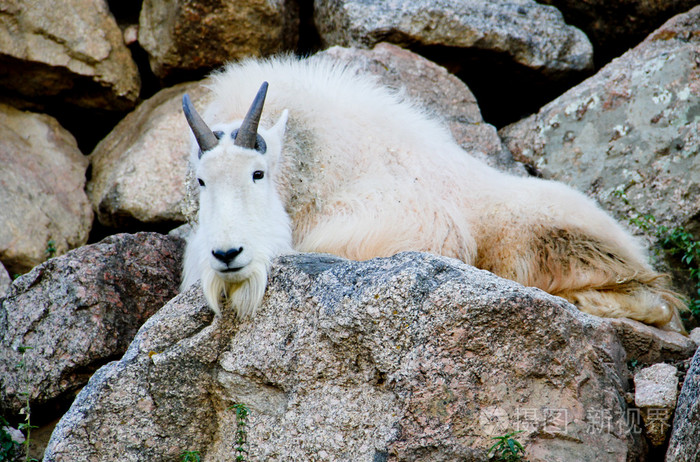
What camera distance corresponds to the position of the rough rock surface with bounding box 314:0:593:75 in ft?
18.3

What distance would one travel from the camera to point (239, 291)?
10.2 ft

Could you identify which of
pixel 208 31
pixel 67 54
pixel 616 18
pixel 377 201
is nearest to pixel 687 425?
pixel 377 201


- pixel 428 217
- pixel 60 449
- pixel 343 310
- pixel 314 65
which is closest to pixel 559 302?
pixel 343 310

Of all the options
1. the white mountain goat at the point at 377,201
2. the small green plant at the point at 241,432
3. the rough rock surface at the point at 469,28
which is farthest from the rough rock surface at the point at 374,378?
the rough rock surface at the point at 469,28

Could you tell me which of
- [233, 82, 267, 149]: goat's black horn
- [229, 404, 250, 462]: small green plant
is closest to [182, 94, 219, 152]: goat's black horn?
[233, 82, 267, 149]: goat's black horn

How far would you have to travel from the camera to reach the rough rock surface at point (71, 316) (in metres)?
3.72

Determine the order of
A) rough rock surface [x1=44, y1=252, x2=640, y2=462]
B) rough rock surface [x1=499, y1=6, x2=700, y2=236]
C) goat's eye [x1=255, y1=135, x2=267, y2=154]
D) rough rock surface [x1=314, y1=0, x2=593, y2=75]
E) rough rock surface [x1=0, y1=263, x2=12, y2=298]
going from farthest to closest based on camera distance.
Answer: rough rock surface [x1=314, y1=0, x2=593, y2=75], rough rock surface [x1=499, y1=6, x2=700, y2=236], rough rock surface [x1=0, y1=263, x2=12, y2=298], goat's eye [x1=255, y1=135, x2=267, y2=154], rough rock surface [x1=44, y1=252, x2=640, y2=462]

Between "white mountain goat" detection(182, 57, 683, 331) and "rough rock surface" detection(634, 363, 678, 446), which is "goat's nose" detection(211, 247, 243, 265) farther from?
"rough rock surface" detection(634, 363, 678, 446)

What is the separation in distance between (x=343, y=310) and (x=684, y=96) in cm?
348

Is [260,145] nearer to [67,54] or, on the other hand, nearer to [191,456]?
[191,456]

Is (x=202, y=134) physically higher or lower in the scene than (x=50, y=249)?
Answer: higher

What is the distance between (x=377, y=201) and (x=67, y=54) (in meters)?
2.96

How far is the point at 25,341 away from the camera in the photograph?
12.5 feet

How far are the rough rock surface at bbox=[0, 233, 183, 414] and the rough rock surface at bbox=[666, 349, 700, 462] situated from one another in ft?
8.94
